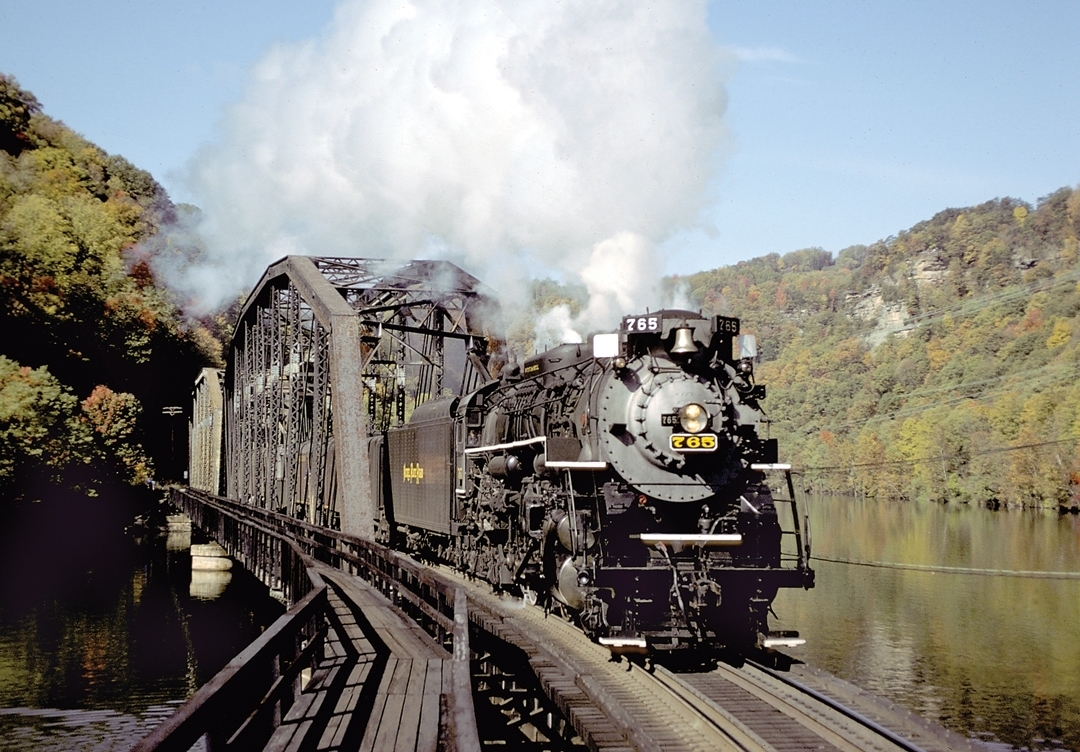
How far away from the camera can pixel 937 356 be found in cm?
9831

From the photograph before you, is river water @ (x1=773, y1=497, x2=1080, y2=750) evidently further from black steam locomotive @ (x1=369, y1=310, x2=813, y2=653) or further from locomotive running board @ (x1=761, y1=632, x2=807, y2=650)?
black steam locomotive @ (x1=369, y1=310, x2=813, y2=653)

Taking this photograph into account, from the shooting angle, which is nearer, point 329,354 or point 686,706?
point 686,706

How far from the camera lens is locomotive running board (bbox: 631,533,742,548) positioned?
11.6 m

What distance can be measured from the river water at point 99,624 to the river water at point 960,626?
15516 millimetres

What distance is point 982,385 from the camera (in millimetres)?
82688

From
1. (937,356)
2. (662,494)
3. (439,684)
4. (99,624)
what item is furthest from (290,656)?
(937,356)

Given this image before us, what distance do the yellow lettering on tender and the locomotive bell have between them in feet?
36.4

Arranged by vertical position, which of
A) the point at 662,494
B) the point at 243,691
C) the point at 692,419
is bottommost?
the point at 243,691

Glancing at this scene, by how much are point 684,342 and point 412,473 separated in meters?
12.4

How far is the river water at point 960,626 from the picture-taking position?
67.6ft

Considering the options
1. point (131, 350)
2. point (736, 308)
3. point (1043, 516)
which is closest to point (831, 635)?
point (1043, 516)

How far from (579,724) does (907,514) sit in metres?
57.2

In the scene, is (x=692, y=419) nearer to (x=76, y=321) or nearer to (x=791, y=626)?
(x=791, y=626)

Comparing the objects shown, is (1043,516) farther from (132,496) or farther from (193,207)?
(193,207)
